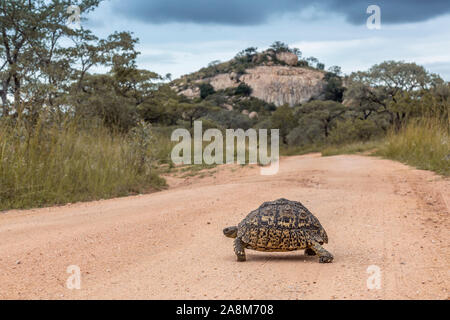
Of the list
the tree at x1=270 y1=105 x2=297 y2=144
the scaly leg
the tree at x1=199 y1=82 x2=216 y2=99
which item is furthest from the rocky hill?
the scaly leg

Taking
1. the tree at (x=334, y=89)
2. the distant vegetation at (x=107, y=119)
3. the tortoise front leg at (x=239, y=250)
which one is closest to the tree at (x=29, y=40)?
the distant vegetation at (x=107, y=119)

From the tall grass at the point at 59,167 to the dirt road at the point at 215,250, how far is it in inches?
33.1

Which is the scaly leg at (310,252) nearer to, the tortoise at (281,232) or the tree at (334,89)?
the tortoise at (281,232)

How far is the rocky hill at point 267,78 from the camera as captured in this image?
8088 cm

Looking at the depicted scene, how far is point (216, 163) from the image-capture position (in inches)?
624

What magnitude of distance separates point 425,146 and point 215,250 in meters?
9.96

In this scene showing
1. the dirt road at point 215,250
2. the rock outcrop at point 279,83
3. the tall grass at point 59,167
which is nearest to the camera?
the dirt road at point 215,250

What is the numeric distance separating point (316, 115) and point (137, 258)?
39681 mm

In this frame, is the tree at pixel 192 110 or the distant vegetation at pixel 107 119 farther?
the tree at pixel 192 110

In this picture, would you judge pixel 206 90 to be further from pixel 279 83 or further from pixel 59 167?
pixel 59 167
